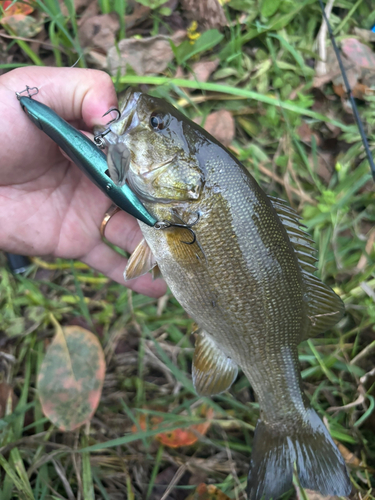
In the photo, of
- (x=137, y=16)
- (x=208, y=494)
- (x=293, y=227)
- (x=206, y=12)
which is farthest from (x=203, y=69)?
(x=208, y=494)

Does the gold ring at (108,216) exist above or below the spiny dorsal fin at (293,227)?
below

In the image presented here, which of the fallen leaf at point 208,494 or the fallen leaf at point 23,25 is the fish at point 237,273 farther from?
the fallen leaf at point 23,25

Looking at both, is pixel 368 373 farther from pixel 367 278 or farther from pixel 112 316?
pixel 112 316

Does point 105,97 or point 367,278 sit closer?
point 105,97

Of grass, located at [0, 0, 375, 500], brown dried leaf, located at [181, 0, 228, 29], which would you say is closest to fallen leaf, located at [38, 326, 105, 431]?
grass, located at [0, 0, 375, 500]

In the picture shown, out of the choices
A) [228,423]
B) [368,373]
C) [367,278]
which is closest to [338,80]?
[367,278]

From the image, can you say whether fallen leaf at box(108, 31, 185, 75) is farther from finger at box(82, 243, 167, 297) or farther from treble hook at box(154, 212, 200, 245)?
treble hook at box(154, 212, 200, 245)

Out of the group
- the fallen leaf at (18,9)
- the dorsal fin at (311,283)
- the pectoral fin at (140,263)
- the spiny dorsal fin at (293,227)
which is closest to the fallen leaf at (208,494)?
the dorsal fin at (311,283)
